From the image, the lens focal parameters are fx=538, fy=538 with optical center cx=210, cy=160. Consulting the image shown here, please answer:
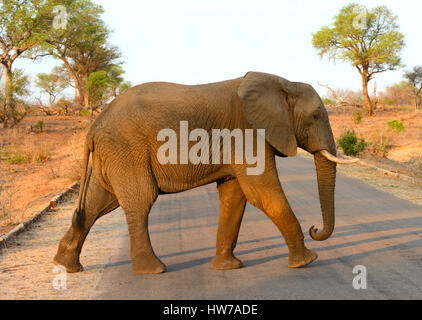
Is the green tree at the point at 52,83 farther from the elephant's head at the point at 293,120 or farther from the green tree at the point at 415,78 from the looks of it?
the elephant's head at the point at 293,120

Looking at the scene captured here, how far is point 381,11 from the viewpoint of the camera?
137ft

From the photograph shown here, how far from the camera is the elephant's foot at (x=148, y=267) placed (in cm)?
576

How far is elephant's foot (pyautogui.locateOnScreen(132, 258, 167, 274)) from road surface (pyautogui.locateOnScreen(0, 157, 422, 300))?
7 cm

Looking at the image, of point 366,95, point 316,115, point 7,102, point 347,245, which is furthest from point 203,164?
point 366,95

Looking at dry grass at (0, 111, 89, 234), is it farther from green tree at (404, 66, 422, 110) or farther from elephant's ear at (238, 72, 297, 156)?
green tree at (404, 66, 422, 110)

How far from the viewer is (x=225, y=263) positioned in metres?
6.04

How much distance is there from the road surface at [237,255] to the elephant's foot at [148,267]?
2.9 inches

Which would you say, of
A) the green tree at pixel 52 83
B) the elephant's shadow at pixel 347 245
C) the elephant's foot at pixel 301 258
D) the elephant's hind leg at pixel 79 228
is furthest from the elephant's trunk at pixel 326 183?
the green tree at pixel 52 83

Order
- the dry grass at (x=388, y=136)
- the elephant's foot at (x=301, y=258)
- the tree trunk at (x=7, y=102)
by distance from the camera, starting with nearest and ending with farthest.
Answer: the elephant's foot at (x=301, y=258), the dry grass at (x=388, y=136), the tree trunk at (x=7, y=102)

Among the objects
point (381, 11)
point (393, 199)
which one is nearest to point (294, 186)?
point (393, 199)

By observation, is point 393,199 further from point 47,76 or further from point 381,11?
point 47,76

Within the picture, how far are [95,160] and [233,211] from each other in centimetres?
166

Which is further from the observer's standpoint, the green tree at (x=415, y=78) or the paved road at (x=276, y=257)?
the green tree at (x=415, y=78)

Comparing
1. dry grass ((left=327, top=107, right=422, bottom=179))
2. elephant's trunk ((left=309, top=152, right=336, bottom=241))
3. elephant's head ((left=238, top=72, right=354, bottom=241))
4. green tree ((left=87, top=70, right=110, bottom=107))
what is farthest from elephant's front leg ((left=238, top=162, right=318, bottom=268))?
green tree ((left=87, top=70, right=110, bottom=107))
